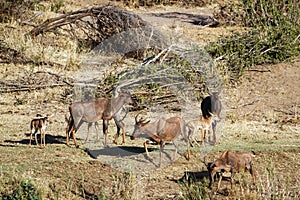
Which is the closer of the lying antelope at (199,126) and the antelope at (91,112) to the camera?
the antelope at (91,112)

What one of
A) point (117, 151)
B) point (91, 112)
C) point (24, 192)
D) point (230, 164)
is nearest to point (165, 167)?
point (117, 151)

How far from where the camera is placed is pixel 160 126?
34.2 ft

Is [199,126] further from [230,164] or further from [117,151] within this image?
[230,164]

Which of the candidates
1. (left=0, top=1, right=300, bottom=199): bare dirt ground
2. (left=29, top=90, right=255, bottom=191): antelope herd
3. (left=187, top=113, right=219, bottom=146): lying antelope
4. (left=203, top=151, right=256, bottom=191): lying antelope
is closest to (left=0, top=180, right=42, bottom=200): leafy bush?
(left=0, top=1, right=300, bottom=199): bare dirt ground

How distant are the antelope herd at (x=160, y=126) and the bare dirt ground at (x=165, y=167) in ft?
1.06

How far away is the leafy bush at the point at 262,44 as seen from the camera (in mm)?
17453

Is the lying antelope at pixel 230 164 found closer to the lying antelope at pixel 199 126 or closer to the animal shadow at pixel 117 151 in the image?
the lying antelope at pixel 199 126

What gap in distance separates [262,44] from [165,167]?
8.40 m

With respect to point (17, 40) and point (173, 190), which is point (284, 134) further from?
point (17, 40)

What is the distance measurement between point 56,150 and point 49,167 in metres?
0.88

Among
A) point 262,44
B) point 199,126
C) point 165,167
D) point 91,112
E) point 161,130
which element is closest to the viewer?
point 161,130

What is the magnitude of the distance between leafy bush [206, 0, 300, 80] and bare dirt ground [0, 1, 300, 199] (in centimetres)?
62

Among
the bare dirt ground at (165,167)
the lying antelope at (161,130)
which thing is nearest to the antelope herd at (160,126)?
the lying antelope at (161,130)

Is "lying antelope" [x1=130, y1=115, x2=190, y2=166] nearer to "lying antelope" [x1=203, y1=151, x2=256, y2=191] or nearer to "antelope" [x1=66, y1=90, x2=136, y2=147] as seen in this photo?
"antelope" [x1=66, y1=90, x2=136, y2=147]
